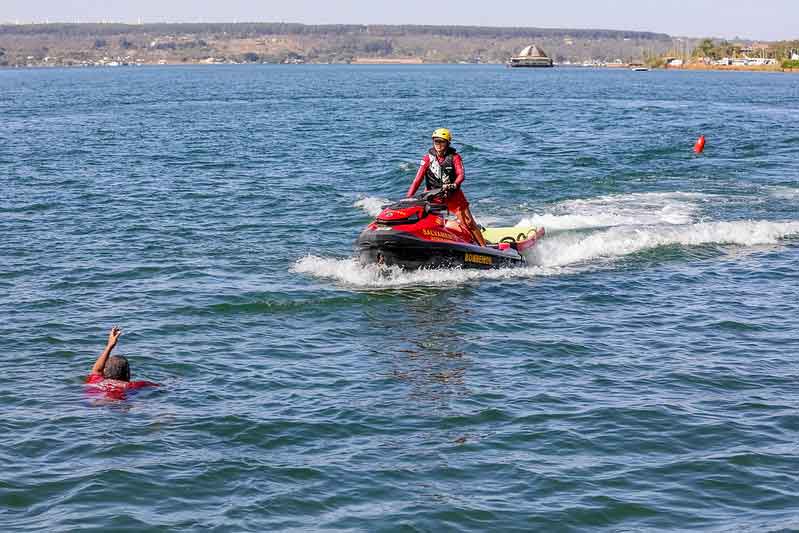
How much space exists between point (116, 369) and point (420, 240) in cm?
727

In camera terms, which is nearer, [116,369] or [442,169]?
[116,369]

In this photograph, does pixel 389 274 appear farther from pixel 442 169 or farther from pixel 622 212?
pixel 622 212

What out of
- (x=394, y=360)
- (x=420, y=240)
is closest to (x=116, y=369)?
(x=394, y=360)

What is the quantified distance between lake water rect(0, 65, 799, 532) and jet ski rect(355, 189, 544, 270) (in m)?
0.43

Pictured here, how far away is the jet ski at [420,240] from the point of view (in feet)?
60.1

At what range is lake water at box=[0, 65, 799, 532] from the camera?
10.3 meters

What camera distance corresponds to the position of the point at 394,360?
48.2ft

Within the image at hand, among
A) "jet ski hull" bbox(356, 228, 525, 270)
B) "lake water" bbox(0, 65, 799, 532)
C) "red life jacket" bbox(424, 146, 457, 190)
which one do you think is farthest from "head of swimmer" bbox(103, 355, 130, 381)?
"red life jacket" bbox(424, 146, 457, 190)

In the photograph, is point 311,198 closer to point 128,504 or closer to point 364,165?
point 364,165

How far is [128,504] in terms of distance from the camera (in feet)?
33.3

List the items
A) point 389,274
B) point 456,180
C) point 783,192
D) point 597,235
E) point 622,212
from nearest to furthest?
point 389,274
point 456,180
point 597,235
point 622,212
point 783,192

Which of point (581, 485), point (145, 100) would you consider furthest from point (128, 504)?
point (145, 100)

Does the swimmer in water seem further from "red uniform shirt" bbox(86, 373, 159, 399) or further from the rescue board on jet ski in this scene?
the rescue board on jet ski

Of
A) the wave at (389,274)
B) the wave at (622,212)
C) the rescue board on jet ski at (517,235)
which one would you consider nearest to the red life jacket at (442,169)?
the wave at (389,274)
